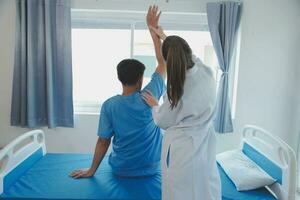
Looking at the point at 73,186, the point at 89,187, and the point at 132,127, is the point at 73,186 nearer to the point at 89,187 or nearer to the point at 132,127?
the point at 89,187

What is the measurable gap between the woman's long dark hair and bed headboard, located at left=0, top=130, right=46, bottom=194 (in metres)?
1.05

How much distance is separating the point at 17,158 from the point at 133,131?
81 centimetres

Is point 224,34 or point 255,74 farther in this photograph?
point 255,74

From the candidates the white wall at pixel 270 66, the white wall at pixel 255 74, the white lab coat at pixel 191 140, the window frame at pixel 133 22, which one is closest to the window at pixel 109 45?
the window frame at pixel 133 22

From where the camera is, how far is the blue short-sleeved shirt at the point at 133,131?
1.63m

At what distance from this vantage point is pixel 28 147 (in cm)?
197

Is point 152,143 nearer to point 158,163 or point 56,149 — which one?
point 158,163

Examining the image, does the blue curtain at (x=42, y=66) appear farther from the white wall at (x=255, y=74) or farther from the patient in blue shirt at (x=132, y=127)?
the patient in blue shirt at (x=132, y=127)

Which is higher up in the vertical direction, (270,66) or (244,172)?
(270,66)

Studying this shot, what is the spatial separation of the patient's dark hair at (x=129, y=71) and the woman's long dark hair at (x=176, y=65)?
1.11 ft

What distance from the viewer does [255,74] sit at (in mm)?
2928

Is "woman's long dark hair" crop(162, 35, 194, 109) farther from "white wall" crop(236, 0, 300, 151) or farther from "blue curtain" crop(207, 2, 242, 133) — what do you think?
"white wall" crop(236, 0, 300, 151)

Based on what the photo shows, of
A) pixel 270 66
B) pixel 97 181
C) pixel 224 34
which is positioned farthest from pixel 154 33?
pixel 270 66

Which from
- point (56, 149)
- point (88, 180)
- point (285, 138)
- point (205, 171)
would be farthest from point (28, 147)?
point (285, 138)
